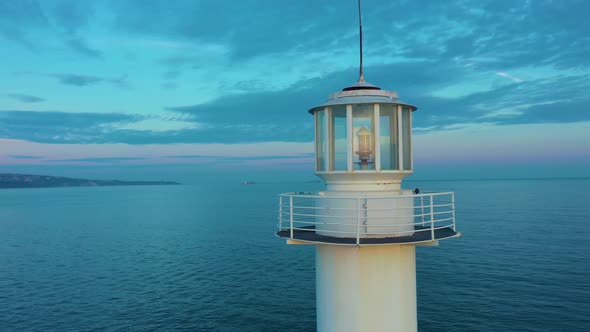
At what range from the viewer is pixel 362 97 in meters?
8.91

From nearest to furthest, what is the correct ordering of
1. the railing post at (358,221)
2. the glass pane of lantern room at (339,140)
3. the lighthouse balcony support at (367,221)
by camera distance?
the railing post at (358,221) → the lighthouse balcony support at (367,221) → the glass pane of lantern room at (339,140)

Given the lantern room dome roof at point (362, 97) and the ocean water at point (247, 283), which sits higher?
the lantern room dome roof at point (362, 97)

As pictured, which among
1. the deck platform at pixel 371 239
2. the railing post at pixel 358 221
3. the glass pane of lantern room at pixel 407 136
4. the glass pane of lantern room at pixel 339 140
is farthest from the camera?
the glass pane of lantern room at pixel 407 136

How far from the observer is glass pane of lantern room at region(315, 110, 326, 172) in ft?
30.8

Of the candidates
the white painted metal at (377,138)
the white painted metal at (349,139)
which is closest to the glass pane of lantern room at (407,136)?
the white painted metal at (377,138)

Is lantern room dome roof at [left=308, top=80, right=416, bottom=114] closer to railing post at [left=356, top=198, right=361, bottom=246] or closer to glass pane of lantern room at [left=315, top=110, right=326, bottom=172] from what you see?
glass pane of lantern room at [left=315, top=110, right=326, bottom=172]

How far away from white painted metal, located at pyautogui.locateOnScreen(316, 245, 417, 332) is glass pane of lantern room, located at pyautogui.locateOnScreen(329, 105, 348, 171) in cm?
201

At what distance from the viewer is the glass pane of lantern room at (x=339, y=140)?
900 cm

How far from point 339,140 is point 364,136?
608 mm

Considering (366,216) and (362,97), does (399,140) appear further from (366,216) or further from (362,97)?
(366,216)

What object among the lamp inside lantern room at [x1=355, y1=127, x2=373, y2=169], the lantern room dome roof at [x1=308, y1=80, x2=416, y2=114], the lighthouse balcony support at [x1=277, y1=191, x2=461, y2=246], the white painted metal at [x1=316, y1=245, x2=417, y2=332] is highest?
the lantern room dome roof at [x1=308, y1=80, x2=416, y2=114]

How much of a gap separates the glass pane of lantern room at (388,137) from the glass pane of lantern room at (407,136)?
0.31m

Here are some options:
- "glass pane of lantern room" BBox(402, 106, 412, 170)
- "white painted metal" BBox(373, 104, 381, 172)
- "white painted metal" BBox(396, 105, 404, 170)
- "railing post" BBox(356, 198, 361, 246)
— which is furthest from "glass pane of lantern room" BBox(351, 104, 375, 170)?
"railing post" BBox(356, 198, 361, 246)

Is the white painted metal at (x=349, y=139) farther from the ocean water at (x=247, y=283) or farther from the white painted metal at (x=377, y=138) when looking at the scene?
the ocean water at (x=247, y=283)
